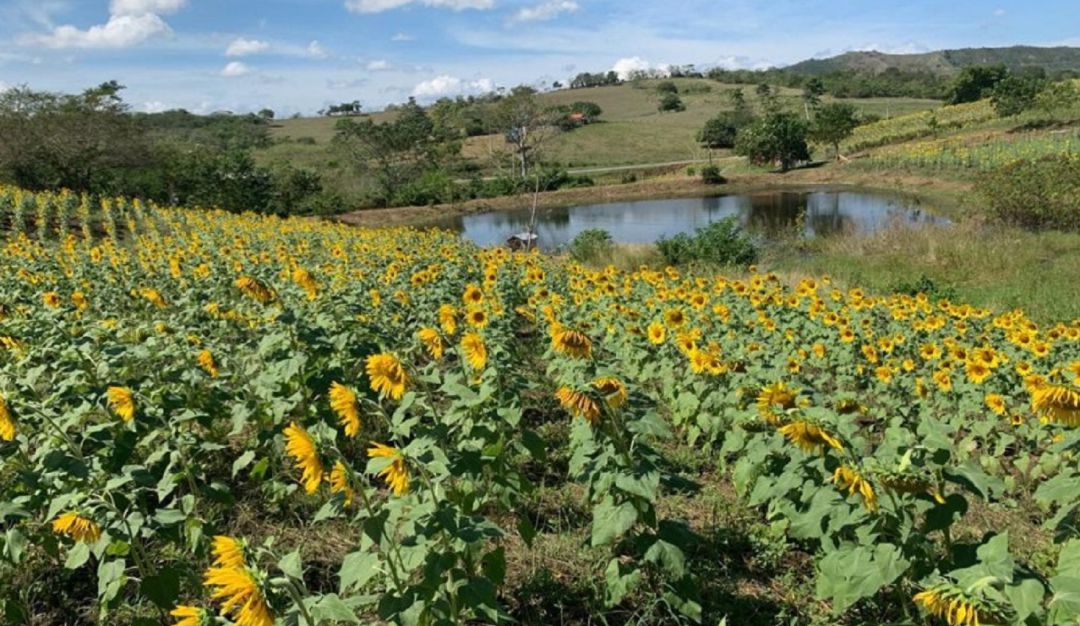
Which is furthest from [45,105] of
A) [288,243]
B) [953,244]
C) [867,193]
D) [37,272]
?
[867,193]

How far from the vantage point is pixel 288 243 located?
33.0 ft

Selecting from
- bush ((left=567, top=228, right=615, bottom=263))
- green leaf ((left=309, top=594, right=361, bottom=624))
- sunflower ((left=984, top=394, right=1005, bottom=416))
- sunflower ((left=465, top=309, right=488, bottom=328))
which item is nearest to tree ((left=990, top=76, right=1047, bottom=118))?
bush ((left=567, top=228, right=615, bottom=263))

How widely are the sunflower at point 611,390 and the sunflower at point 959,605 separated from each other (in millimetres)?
957

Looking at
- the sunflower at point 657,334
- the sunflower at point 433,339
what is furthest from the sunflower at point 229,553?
the sunflower at point 657,334

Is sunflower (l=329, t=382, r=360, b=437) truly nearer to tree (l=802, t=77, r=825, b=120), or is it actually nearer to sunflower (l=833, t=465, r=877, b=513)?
sunflower (l=833, t=465, r=877, b=513)

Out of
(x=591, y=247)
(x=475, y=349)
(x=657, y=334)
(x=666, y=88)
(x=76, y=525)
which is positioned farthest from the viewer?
(x=666, y=88)

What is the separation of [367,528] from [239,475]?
2049mm

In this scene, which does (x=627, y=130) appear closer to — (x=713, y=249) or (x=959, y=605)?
(x=713, y=249)

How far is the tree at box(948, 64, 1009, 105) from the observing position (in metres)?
62.6

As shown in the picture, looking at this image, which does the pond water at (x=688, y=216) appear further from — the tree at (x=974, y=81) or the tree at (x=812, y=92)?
the tree at (x=974, y=81)

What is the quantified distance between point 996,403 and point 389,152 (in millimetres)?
45207

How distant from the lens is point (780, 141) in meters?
44.1

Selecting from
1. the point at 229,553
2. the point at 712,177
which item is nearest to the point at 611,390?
the point at 229,553

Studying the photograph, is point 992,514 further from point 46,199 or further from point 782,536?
point 46,199
